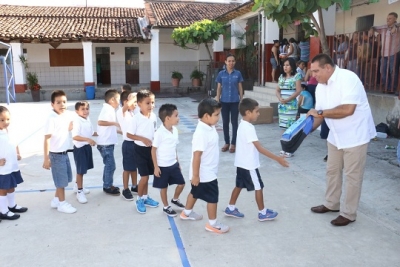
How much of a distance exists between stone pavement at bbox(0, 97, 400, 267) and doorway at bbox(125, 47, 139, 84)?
17.7 metres

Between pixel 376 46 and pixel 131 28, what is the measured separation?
14.5m

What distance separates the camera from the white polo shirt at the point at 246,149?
3625mm

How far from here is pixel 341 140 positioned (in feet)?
11.9

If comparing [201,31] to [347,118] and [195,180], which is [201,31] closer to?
[347,118]

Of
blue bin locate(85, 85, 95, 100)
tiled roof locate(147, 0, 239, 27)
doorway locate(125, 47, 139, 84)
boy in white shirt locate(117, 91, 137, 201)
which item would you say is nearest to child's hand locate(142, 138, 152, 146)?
boy in white shirt locate(117, 91, 137, 201)

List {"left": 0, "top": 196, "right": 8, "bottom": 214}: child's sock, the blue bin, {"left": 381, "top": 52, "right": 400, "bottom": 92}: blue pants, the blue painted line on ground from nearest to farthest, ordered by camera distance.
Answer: the blue painted line on ground < {"left": 0, "top": 196, "right": 8, "bottom": 214}: child's sock < {"left": 381, "top": 52, "right": 400, "bottom": 92}: blue pants < the blue bin

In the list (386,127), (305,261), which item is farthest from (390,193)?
(386,127)

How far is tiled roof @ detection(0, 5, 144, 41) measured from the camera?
59.5ft

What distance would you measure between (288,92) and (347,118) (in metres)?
2.93

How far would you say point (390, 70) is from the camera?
7.62 meters

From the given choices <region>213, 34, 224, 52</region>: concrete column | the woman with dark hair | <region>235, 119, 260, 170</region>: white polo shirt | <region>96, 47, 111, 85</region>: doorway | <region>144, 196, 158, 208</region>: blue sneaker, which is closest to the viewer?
<region>235, 119, 260, 170</region>: white polo shirt

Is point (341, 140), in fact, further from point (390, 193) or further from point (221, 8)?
point (221, 8)

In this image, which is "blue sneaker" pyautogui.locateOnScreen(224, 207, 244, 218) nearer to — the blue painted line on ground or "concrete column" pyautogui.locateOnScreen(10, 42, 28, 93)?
the blue painted line on ground

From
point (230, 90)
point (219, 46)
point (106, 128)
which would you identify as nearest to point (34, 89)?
point (219, 46)
